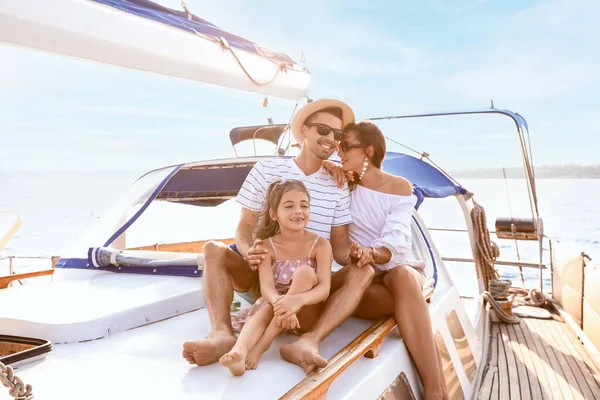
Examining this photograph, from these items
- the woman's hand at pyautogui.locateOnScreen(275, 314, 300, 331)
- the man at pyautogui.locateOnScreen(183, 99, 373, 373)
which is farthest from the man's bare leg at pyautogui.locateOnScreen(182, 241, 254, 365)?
the woman's hand at pyautogui.locateOnScreen(275, 314, 300, 331)

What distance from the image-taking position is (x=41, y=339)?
2277 millimetres

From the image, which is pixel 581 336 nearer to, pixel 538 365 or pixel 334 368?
pixel 538 365

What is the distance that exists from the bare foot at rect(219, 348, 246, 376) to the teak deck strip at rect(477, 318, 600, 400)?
274cm

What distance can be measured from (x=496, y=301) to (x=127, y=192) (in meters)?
4.50

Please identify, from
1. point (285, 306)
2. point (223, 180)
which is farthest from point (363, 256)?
point (223, 180)

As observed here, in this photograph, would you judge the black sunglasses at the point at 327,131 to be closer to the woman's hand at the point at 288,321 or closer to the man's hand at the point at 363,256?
the man's hand at the point at 363,256

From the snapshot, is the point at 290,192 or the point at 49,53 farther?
the point at 290,192

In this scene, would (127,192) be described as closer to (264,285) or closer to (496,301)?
(264,285)

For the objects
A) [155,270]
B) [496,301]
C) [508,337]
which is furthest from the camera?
[496,301]

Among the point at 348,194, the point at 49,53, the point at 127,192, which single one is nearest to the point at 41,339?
the point at 49,53

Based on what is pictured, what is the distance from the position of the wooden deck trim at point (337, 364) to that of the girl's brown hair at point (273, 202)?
69 cm

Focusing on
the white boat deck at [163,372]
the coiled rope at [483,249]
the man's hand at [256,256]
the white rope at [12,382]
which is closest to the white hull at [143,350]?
the white boat deck at [163,372]

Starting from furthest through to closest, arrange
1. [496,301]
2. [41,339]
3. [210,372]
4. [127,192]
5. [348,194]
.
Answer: [496,301] < [127,192] < [348,194] < [41,339] < [210,372]

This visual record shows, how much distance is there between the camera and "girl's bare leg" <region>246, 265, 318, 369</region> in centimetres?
208
